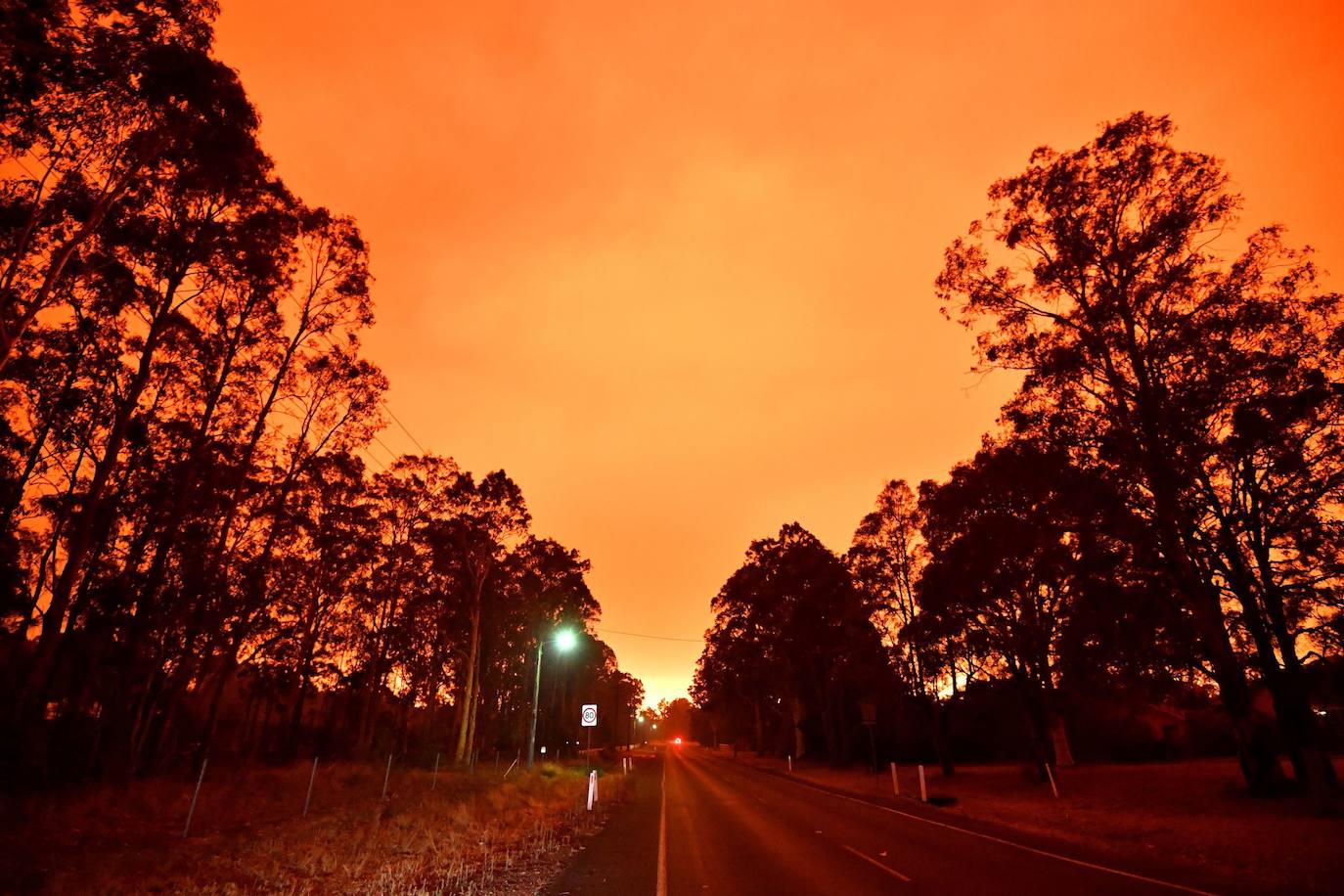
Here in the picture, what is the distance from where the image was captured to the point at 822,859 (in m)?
10.6

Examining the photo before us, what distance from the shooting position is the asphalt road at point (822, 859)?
8680 mm

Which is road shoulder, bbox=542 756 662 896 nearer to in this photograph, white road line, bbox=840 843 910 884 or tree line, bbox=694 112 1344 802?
white road line, bbox=840 843 910 884

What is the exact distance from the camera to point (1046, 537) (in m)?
18.5

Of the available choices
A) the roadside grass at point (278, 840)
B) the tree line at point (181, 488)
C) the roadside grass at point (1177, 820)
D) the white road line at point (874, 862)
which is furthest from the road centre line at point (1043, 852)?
the tree line at point (181, 488)

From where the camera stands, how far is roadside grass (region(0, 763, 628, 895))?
8.58 meters

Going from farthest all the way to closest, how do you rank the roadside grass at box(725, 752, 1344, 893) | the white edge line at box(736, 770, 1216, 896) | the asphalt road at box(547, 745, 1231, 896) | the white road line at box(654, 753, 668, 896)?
the roadside grass at box(725, 752, 1344, 893) → the white road line at box(654, 753, 668, 896) → the asphalt road at box(547, 745, 1231, 896) → the white edge line at box(736, 770, 1216, 896)

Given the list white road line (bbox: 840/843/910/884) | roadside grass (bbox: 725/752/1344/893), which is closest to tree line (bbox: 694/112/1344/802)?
roadside grass (bbox: 725/752/1344/893)

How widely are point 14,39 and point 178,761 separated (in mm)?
31157

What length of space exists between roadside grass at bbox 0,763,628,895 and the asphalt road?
58.4 inches

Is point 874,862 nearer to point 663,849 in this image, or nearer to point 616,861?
point 663,849

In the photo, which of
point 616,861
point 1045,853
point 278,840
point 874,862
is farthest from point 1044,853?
point 278,840

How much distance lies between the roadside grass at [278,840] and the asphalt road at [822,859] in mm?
1485

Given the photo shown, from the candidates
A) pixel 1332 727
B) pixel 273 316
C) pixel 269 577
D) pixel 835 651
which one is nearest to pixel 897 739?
pixel 835 651

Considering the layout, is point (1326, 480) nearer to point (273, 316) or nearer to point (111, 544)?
point (273, 316)
